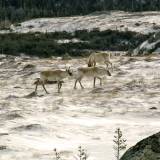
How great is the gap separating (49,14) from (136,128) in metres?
103

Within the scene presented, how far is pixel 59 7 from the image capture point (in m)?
131

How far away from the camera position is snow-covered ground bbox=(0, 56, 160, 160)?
42.6 ft

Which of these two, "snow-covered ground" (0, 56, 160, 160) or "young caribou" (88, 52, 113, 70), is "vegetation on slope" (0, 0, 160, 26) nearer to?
"young caribou" (88, 52, 113, 70)

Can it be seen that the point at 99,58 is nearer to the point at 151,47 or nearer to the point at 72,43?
the point at 151,47

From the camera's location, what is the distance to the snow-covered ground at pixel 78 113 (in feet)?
42.6

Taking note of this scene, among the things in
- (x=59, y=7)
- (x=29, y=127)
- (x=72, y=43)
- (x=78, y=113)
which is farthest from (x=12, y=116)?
(x=59, y=7)

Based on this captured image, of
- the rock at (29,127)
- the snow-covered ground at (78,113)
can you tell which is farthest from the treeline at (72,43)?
the rock at (29,127)

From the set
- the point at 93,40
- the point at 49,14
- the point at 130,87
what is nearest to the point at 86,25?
the point at 93,40

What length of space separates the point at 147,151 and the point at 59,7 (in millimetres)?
126822

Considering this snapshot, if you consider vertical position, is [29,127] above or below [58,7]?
below

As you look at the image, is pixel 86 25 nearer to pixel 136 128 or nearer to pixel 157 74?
pixel 157 74

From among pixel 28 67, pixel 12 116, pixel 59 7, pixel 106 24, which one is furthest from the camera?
pixel 59 7

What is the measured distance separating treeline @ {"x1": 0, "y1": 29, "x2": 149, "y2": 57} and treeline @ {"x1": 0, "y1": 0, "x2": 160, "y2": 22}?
4888 cm

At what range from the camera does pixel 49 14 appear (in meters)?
117
